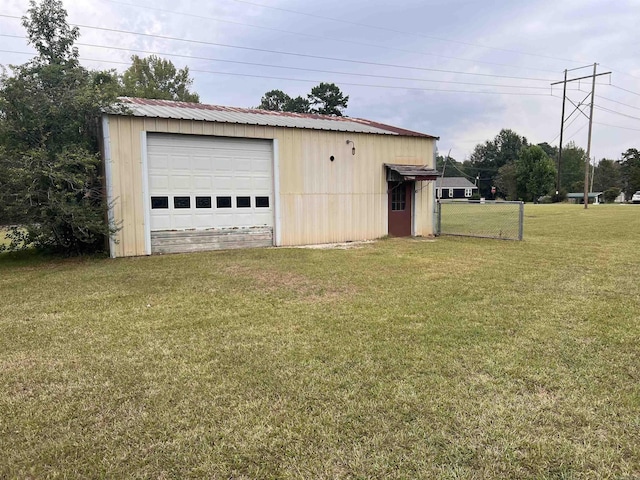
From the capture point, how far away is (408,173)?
12406mm

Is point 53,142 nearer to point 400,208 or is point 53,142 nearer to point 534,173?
point 400,208

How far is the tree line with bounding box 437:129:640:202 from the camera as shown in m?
57.9

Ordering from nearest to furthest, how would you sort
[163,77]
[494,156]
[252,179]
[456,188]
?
1. [252,179]
2. [163,77]
3. [456,188]
4. [494,156]

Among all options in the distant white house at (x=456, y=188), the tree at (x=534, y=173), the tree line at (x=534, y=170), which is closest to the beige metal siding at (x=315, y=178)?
the tree line at (x=534, y=170)

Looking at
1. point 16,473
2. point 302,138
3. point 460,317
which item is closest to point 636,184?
point 302,138

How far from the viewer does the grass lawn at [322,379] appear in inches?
88.0

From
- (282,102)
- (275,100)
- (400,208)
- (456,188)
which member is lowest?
(400,208)

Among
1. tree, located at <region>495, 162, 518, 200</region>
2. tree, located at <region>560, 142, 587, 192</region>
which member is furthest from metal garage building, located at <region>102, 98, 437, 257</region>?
tree, located at <region>560, 142, 587, 192</region>

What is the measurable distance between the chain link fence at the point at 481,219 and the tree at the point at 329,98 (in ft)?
122

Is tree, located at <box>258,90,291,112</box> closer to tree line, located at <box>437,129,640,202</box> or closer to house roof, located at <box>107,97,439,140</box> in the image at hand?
tree line, located at <box>437,129,640,202</box>

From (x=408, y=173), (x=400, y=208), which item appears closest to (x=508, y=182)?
(x=400, y=208)

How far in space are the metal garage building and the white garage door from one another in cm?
2

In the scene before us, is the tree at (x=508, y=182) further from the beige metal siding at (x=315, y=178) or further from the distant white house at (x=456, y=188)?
the beige metal siding at (x=315, y=178)

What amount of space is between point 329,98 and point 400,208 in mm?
40497
